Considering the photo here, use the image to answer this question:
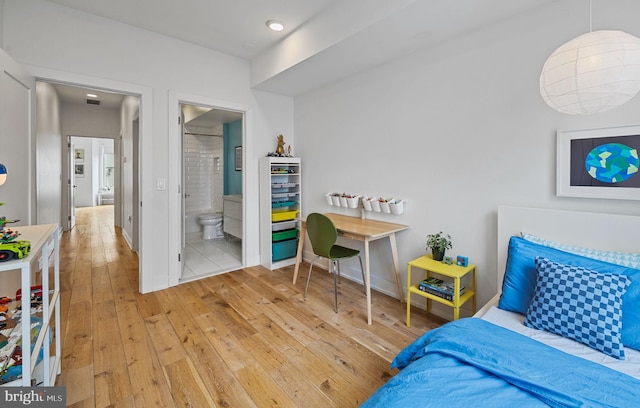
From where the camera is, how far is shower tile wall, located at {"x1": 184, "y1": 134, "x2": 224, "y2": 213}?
5871mm

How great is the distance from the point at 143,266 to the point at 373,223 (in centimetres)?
243

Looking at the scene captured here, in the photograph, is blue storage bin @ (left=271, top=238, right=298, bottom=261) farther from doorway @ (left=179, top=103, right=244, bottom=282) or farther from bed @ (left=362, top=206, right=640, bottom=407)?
bed @ (left=362, top=206, right=640, bottom=407)

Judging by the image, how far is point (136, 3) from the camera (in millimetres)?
2455

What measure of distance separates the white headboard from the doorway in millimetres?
3792

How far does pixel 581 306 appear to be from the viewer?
141cm

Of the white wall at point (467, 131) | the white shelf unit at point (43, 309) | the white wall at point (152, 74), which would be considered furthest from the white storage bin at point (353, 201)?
the white shelf unit at point (43, 309)

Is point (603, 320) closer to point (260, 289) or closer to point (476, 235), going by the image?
point (476, 235)

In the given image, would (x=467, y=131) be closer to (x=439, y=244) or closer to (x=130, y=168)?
(x=439, y=244)

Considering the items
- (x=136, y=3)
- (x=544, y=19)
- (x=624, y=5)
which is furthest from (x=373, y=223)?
(x=136, y=3)

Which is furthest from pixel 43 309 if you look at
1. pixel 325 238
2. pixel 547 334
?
pixel 547 334

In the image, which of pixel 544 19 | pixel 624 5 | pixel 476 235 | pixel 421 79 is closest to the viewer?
pixel 624 5

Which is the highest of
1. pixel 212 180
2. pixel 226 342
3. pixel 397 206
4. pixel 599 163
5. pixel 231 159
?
pixel 231 159

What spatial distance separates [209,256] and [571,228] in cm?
413

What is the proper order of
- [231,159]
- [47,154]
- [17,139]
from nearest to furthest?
[17,139] → [47,154] → [231,159]
